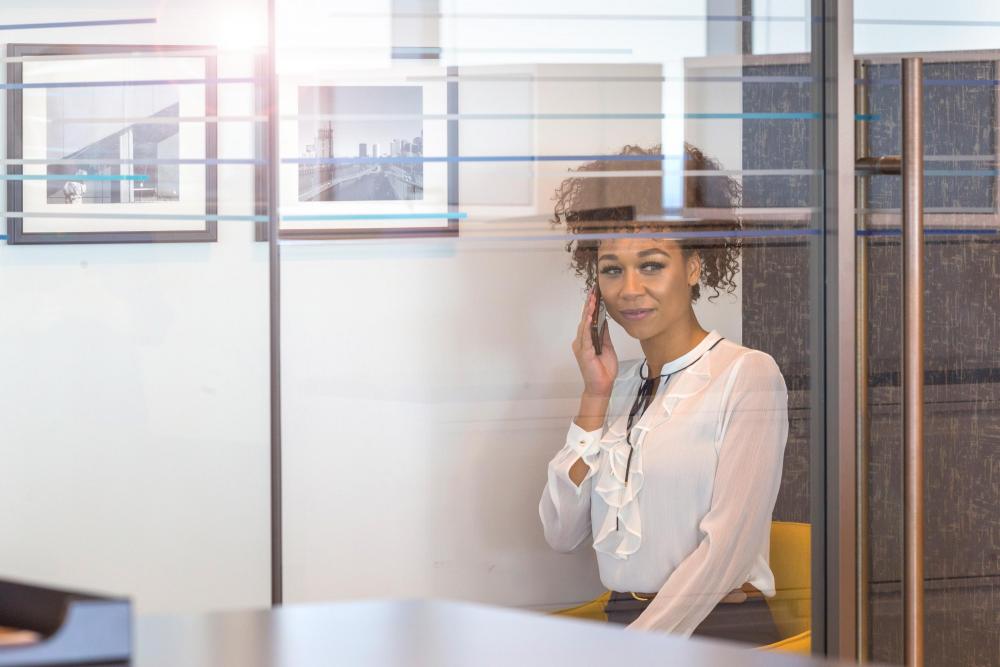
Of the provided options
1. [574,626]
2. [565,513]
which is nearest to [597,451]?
[565,513]

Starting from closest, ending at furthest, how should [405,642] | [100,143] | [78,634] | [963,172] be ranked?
[78,634] → [405,642] → [100,143] → [963,172]

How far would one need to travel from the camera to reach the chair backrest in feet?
7.84

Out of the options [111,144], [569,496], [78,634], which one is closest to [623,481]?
[569,496]

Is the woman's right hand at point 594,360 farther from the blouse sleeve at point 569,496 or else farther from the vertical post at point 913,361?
the vertical post at point 913,361

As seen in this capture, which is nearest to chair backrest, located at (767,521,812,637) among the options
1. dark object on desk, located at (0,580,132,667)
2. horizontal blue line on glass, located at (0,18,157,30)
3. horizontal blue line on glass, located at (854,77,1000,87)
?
horizontal blue line on glass, located at (854,77,1000,87)

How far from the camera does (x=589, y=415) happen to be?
7.59 feet

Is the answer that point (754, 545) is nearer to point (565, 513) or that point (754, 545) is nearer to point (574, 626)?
point (565, 513)

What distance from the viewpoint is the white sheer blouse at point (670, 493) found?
2314mm

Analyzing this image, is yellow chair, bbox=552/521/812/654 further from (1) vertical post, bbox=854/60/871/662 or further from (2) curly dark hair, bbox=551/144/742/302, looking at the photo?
(2) curly dark hair, bbox=551/144/742/302

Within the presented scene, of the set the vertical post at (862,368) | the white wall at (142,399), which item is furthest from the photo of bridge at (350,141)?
the vertical post at (862,368)

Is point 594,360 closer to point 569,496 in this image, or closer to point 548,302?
point 548,302

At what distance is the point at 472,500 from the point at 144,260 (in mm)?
841

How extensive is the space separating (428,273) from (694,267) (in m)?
0.58

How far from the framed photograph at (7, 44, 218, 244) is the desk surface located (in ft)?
5.04
